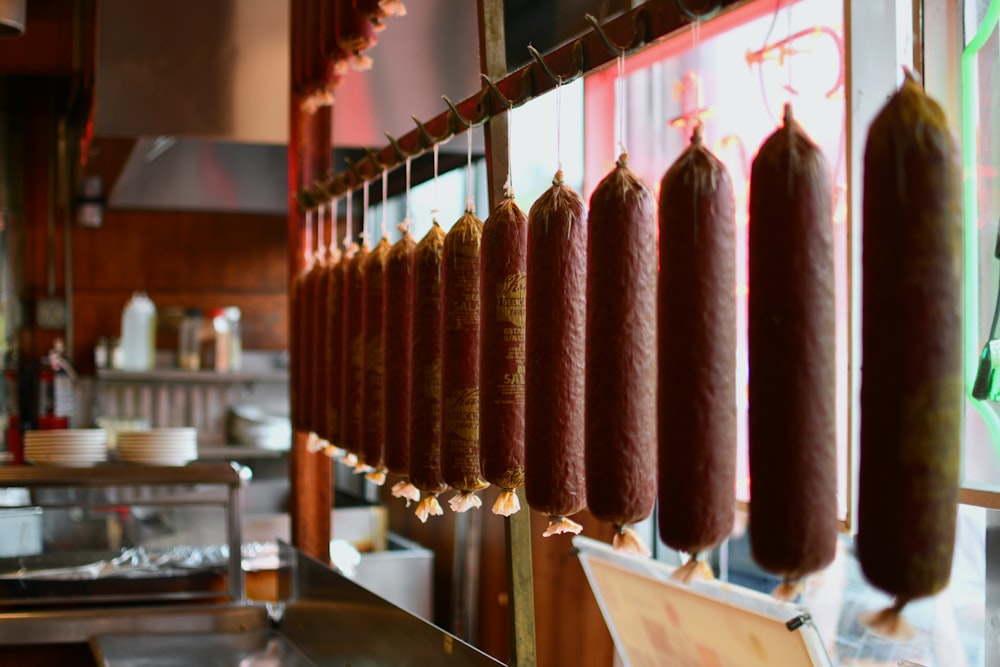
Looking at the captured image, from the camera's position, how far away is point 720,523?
987 mm

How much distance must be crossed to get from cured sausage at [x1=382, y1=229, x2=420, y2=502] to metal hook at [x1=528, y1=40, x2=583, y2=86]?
1.42 feet

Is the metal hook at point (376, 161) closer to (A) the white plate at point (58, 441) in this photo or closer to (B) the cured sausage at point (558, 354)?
(B) the cured sausage at point (558, 354)

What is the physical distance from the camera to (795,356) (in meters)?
0.88

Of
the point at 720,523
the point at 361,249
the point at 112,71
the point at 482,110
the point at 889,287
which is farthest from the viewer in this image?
the point at 112,71

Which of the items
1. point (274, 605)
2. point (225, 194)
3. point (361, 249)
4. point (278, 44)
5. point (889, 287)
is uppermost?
point (278, 44)

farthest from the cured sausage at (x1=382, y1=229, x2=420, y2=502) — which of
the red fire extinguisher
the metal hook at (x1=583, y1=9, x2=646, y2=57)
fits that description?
the red fire extinguisher

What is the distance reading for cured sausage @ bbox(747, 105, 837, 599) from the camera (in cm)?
88

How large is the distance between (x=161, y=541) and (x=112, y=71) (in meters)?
1.50

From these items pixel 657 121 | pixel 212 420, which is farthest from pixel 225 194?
pixel 657 121

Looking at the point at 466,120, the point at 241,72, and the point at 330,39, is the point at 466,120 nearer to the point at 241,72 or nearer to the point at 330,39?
the point at 330,39

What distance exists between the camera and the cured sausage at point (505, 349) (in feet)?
4.36

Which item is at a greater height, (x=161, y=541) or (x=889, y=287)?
(x=889, y=287)

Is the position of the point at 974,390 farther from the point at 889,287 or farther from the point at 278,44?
the point at 278,44

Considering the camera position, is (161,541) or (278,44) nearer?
(161,541)
